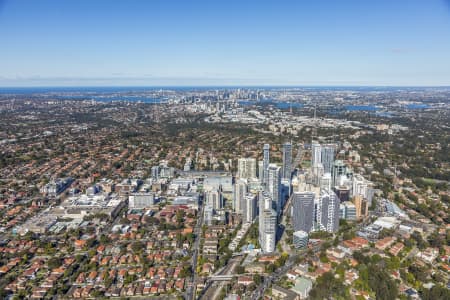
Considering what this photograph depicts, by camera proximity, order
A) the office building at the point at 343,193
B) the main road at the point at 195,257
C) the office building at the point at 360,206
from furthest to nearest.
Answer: the office building at the point at 343,193 < the office building at the point at 360,206 < the main road at the point at 195,257

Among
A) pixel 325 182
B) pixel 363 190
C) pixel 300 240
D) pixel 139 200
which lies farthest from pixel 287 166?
pixel 139 200

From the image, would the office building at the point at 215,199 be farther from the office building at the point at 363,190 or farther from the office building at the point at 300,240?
the office building at the point at 363,190

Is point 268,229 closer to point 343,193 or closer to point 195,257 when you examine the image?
point 195,257

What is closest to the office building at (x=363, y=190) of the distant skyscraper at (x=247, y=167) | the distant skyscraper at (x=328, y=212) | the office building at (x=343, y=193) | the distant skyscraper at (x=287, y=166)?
the office building at (x=343, y=193)

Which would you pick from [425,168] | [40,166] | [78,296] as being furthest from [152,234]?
[425,168]

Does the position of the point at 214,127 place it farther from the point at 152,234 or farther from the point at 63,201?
the point at 152,234

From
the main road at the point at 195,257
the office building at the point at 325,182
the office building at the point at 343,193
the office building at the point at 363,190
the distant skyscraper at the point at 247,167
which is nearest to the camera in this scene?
the main road at the point at 195,257

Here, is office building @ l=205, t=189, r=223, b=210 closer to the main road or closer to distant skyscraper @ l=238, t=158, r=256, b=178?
the main road
